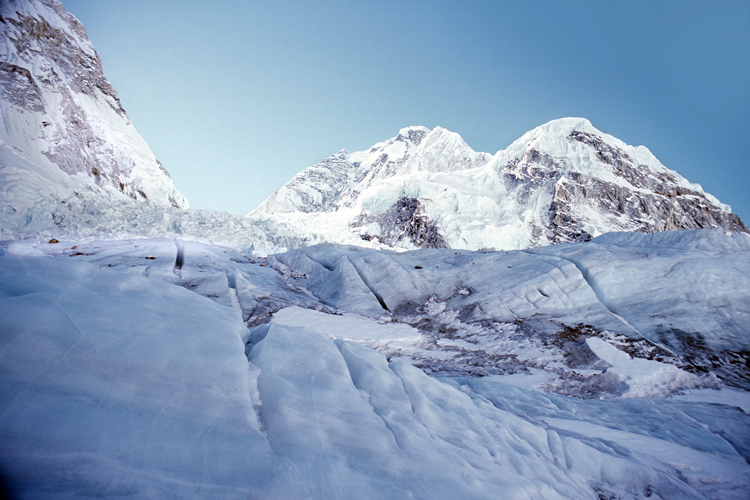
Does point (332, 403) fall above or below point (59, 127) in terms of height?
below

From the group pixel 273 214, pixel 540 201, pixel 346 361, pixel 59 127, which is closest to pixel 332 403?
pixel 346 361

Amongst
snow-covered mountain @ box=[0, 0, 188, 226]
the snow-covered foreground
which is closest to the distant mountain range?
snow-covered mountain @ box=[0, 0, 188, 226]

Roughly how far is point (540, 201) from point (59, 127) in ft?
154

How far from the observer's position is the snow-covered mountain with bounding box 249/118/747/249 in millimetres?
38562

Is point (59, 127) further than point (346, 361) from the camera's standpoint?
Yes

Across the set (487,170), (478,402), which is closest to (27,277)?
(478,402)

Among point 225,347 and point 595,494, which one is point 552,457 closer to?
point 595,494

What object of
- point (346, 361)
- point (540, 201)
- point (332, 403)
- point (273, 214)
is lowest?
point (332, 403)

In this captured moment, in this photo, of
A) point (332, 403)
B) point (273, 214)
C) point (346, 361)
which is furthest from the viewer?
point (273, 214)

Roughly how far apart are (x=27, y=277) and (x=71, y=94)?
1391 inches

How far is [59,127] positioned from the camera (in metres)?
24.1

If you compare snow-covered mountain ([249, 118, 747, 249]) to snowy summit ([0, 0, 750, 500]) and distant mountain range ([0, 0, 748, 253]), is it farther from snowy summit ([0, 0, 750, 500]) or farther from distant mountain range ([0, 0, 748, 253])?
snowy summit ([0, 0, 750, 500])

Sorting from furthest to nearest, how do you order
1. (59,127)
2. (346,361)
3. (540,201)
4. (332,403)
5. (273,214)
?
(273,214), (540,201), (59,127), (346,361), (332,403)

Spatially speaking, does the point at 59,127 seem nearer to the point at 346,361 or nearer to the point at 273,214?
the point at 273,214
